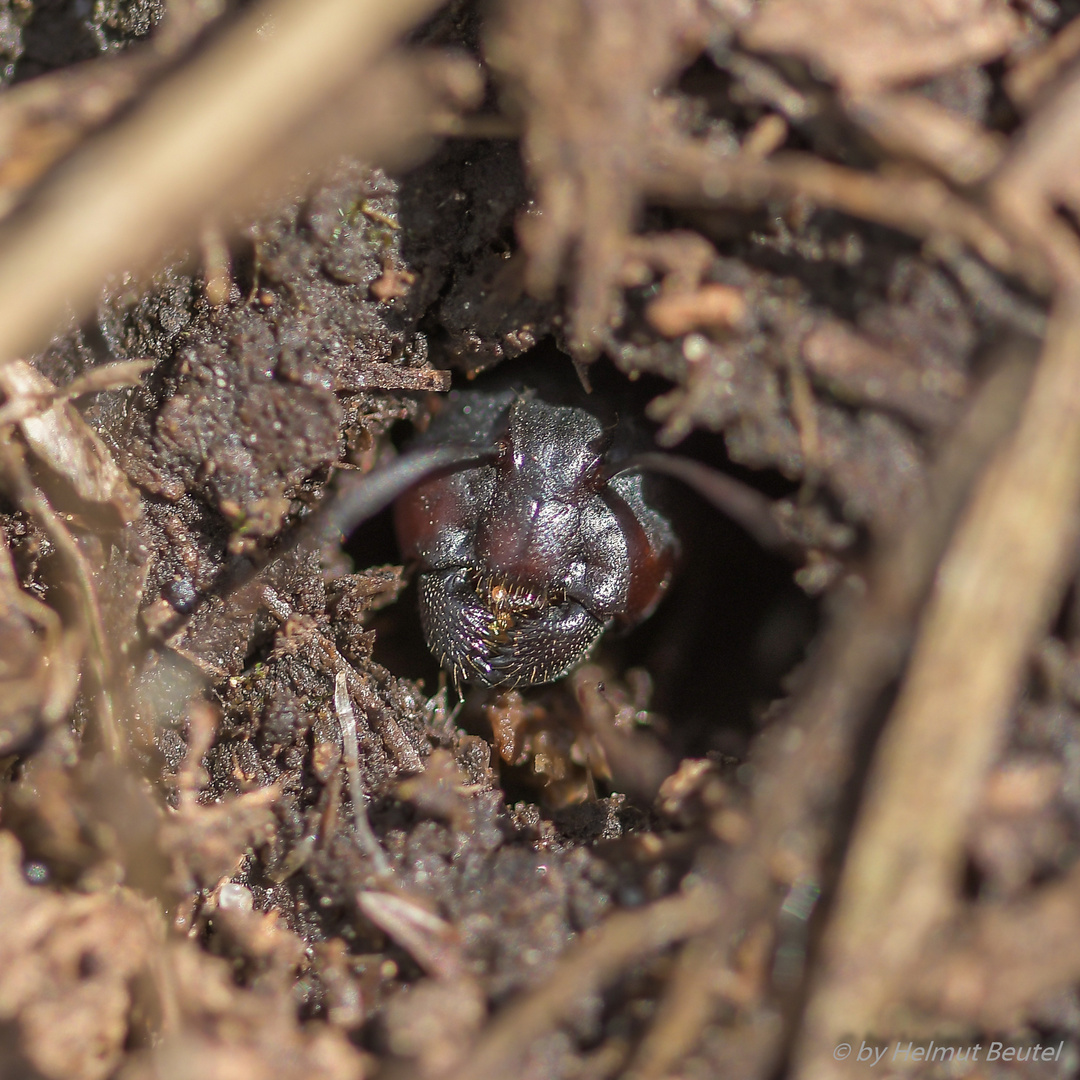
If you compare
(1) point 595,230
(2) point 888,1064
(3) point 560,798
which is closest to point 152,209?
(1) point 595,230

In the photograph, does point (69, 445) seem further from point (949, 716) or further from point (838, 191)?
point (949, 716)

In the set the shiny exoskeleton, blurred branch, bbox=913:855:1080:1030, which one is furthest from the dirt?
the shiny exoskeleton

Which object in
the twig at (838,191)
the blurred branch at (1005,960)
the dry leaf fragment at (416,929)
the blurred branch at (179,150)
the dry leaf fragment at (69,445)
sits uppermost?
the blurred branch at (179,150)

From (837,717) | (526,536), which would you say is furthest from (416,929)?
(526,536)

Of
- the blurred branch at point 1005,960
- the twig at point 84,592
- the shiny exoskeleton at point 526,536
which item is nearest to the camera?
the blurred branch at point 1005,960

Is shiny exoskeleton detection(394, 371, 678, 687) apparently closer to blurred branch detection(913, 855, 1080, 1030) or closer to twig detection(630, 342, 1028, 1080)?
twig detection(630, 342, 1028, 1080)

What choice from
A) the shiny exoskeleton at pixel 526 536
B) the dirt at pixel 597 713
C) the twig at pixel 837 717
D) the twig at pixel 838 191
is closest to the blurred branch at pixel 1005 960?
the dirt at pixel 597 713

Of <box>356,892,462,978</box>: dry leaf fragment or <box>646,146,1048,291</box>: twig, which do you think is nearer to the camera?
<box>646,146,1048,291</box>: twig

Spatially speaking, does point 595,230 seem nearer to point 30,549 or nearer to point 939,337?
point 939,337

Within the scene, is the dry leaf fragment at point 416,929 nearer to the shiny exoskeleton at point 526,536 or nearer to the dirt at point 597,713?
the dirt at point 597,713

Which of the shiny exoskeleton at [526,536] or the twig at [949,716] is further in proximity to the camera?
the shiny exoskeleton at [526,536]
